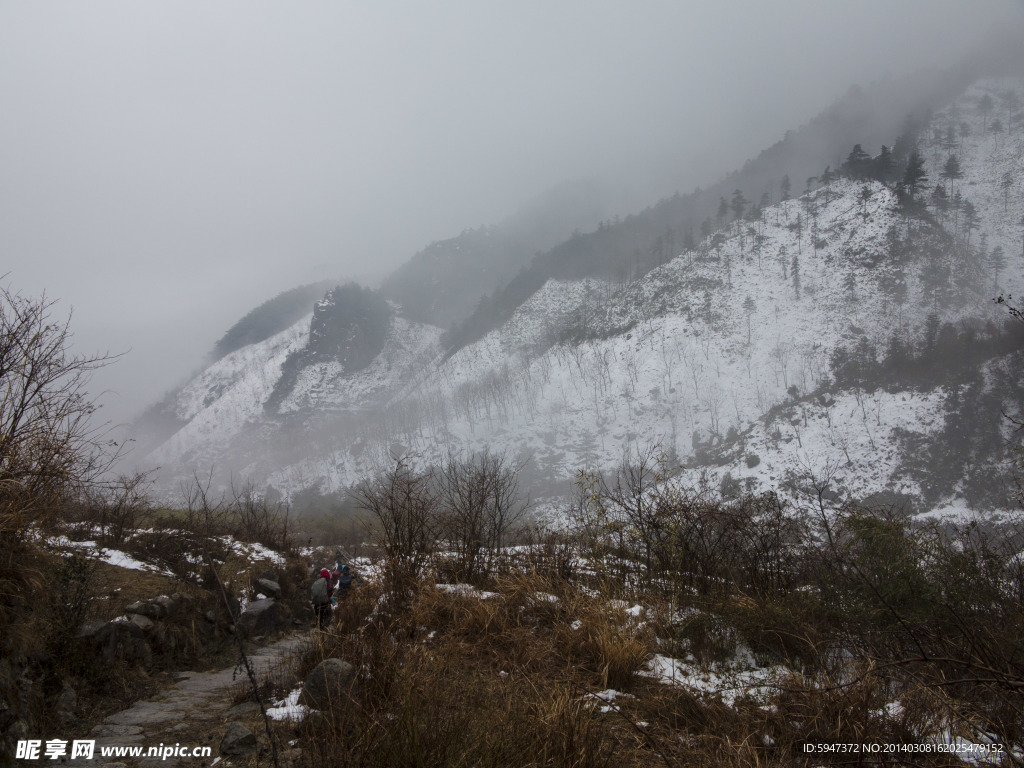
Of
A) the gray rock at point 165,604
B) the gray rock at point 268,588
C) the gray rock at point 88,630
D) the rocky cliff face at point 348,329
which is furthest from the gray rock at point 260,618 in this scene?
the rocky cliff face at point 348,329

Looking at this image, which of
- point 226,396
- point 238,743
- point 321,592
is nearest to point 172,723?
point 238,743

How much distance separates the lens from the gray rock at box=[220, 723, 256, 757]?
12.1ft

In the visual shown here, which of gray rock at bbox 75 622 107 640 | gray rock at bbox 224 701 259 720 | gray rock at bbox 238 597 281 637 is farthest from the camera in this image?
gray rock at bbox 238 597 281 637

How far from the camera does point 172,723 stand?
4.79 meters

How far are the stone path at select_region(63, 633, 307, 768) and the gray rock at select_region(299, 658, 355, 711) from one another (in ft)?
2.32

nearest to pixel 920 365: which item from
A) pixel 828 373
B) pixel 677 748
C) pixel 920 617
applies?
pixel 828 373

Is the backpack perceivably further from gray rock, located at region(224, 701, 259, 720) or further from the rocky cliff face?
the rocky cliff face

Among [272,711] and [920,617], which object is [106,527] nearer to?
[272,711]

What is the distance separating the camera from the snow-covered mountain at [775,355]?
5084cm

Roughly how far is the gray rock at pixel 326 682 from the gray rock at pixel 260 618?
7.09 meters

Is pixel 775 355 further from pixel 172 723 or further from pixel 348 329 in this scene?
pixel 348 329

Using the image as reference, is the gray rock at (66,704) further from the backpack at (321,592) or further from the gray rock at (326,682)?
the backpack at (321,592)

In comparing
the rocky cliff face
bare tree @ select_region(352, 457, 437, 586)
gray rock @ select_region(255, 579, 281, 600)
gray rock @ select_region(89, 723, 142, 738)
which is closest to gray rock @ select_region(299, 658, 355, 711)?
gray rock @ select_region(89, 723, 142, 738)

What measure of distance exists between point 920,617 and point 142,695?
9344 mm
